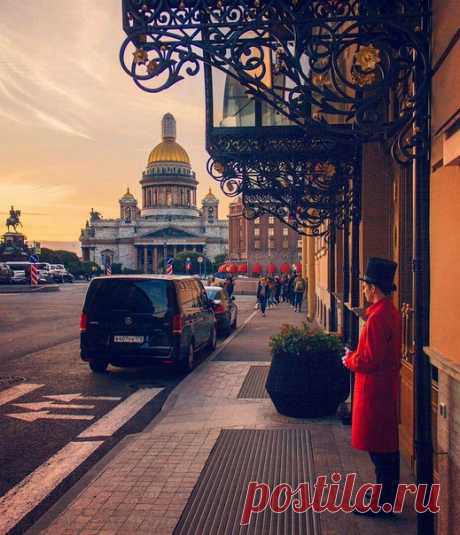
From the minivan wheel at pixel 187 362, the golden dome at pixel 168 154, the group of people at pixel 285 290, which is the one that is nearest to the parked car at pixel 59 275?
the group of people at pixel 285 290

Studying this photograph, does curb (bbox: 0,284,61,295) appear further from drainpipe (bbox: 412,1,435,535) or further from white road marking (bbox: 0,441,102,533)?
drainpipe (bbox: 412,1,435,535)

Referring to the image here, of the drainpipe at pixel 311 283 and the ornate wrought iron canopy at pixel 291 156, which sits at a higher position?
the ornate wrought iron canopy at pixel 291 156

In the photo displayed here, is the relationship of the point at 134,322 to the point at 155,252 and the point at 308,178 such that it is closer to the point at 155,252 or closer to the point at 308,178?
the point at 308,178

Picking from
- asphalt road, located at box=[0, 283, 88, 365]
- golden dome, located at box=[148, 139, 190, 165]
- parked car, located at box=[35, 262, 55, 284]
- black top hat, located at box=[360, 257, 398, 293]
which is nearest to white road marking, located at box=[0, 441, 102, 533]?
black top hat, located at box=[360, 257, 398, 293]

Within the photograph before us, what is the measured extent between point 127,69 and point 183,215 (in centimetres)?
14583

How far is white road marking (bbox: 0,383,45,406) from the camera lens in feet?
29.2

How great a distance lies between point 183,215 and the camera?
14975 cm

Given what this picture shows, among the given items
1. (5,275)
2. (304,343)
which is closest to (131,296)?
(304,343)

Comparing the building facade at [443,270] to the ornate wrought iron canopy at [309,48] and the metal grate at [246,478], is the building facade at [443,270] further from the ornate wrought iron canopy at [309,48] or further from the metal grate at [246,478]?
the metal grate at [246,478]

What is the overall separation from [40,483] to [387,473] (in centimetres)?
304

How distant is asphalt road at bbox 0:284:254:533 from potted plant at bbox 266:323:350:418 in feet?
6.17

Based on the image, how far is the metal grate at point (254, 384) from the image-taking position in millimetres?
8836

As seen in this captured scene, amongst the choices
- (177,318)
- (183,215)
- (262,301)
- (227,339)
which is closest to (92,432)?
(177,318)

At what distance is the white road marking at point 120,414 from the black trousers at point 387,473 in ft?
12.0
